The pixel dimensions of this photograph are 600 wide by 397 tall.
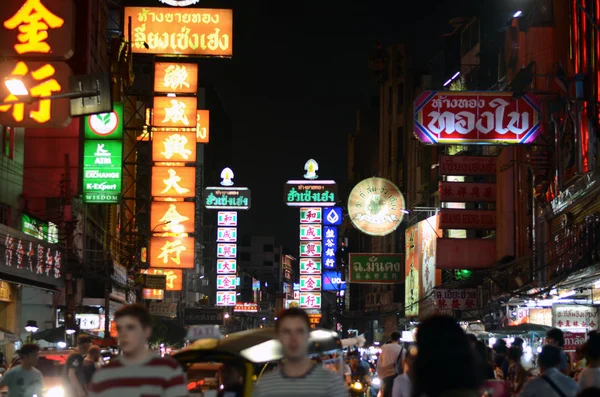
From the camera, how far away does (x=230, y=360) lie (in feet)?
35.2

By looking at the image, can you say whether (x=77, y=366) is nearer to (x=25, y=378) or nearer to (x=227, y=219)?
(x=25, y=378)

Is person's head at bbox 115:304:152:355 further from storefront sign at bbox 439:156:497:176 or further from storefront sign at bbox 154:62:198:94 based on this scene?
storefront sign at bbox 154:62:198:94

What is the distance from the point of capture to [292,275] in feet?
640

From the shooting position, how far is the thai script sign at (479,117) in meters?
25.5

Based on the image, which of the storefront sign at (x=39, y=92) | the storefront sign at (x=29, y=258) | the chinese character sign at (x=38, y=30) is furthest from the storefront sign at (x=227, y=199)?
the storefront sign at (x=39, y=92)

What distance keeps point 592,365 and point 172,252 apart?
1362 inches

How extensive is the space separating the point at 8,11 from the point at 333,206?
55617 mm

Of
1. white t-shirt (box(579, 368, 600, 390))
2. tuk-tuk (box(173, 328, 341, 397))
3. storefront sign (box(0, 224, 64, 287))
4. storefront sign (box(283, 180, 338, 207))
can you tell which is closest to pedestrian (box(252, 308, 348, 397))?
white t-shirt (box(579, 368, 600, 390))

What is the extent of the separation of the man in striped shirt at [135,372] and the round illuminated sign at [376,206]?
3694 centimetres

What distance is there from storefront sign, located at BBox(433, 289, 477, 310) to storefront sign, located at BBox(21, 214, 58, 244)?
13.9 m

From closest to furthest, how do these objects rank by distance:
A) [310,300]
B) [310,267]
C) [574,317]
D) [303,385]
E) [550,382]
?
[303,385]
[550,382]
[574,317]
[310,300]
[310,267]

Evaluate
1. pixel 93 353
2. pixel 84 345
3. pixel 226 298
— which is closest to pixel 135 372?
pixel 93 353

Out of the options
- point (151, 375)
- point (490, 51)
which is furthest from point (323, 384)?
point (490, 51)

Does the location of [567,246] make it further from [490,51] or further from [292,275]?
[292,275]
